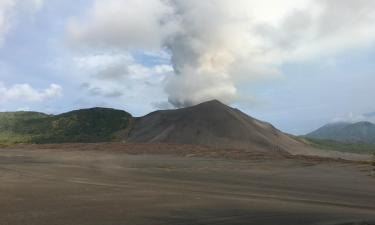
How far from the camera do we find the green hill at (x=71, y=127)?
128750 mm

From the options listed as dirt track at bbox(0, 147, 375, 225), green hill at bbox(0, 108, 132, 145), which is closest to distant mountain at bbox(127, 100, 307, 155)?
green hill at bbox(0, 108, 132, 145)

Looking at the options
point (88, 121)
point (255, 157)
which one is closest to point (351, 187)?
point (255, 157)

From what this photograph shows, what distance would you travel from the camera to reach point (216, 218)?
16844 mm

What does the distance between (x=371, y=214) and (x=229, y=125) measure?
321 ft

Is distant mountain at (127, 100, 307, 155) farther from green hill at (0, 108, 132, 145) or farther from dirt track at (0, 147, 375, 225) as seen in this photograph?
dirt track at (0, 147, 375, 225)

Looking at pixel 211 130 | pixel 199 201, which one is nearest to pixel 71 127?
pixel 211 130

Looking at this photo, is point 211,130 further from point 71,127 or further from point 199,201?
point 199,201

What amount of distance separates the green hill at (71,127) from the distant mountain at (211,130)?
6.82 meters

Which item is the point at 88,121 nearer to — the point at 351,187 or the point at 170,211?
the point at 351,187

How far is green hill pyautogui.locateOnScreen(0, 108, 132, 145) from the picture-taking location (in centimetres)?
12875

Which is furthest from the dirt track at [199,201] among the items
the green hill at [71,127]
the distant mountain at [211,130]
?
the green hill at [71,127]

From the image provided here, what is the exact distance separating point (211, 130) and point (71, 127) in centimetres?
4612

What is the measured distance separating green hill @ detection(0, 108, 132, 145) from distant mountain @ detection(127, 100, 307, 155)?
22.4 ft

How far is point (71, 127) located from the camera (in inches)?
5581
